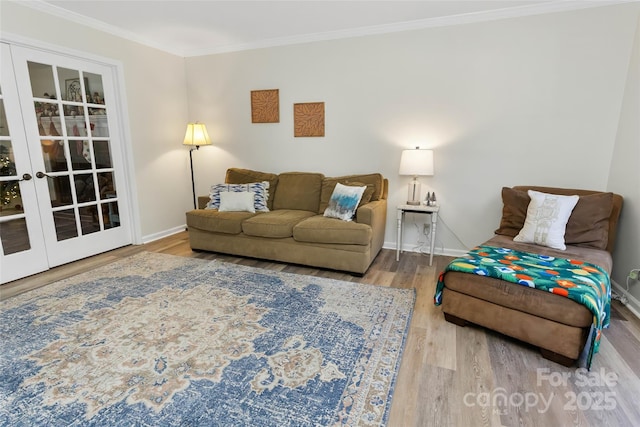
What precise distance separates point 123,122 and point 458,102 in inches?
145

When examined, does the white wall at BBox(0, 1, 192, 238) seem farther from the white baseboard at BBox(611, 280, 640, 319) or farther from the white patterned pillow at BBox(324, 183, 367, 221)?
the white baseboard at BBox(611, 280, 640, 319)

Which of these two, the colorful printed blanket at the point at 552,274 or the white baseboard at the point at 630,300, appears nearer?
the colorful printed blanket at the point at 552,274

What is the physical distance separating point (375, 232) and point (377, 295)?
0.76 meters

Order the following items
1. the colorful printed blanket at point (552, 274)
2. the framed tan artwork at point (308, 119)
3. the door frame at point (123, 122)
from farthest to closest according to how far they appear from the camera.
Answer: the framed tan artwork at point (308, 119) < the door frame at point (123, 122) < the colorful printed blanket at point (552, 274)

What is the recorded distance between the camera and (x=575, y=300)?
1647 mm

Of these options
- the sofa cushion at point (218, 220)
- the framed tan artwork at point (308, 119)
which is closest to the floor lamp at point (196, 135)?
the sofa cushion at point (218, 220)

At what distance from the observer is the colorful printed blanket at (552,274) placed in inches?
65.0

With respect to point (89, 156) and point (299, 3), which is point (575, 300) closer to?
point (299, 3)

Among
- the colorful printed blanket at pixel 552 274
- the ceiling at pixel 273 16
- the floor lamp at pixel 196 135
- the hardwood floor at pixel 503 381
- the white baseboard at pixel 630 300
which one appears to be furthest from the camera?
the floor lamp at pixel 196 135

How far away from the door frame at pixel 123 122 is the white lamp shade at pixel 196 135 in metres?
0.69

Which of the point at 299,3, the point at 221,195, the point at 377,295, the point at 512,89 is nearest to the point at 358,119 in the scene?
the point at 299,3

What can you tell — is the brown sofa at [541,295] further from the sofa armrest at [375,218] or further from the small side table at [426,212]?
the sofa armrest at [375,218]

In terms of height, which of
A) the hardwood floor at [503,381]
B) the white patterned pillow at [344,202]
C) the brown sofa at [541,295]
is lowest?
the hardwood floor at [503,381]

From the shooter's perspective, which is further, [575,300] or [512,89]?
[512,89]
